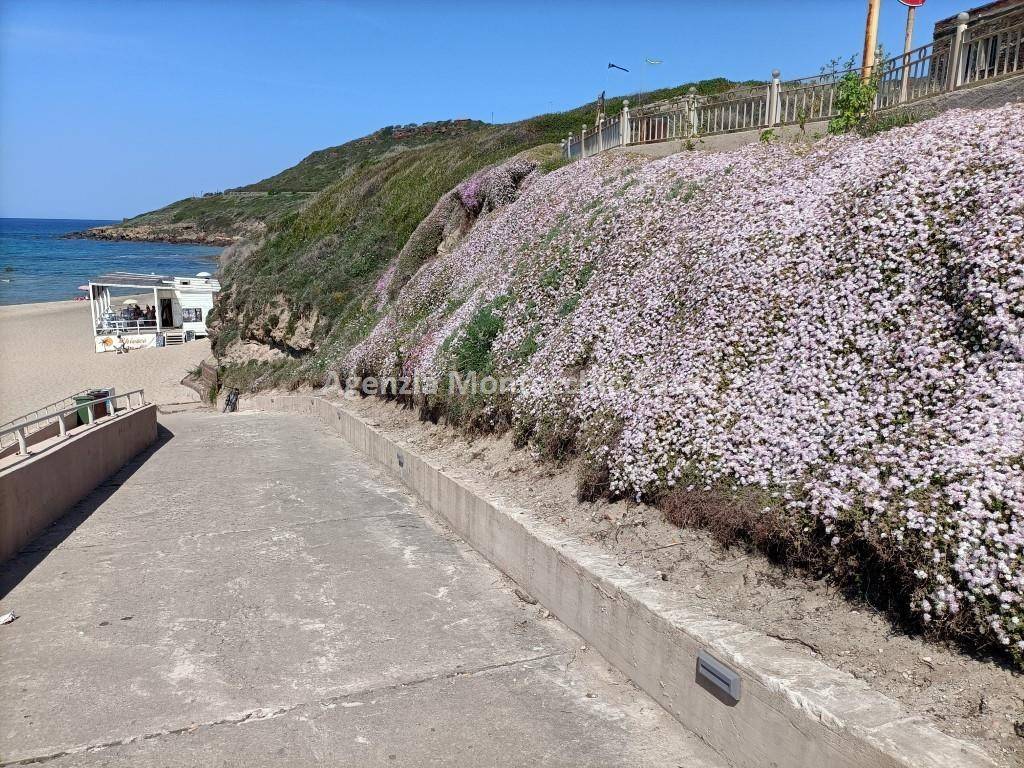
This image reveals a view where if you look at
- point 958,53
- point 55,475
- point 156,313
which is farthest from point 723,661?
point 156,313

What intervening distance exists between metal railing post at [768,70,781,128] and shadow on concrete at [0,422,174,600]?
12600 mm

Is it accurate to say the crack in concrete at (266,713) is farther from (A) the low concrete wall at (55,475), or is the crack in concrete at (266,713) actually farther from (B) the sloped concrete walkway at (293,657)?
(A) the low concrete wall at (55,475)

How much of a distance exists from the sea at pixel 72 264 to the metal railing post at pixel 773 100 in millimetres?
62248

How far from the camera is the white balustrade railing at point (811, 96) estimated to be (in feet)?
32.5

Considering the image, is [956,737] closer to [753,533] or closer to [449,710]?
[753,533]

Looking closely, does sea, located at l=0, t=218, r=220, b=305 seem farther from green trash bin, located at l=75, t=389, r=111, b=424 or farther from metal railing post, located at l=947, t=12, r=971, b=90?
metal railing post, located at l=947, t=12, r=971, b=90

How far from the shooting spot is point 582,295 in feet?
31.4

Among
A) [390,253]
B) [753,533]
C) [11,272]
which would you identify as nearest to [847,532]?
[753,533]

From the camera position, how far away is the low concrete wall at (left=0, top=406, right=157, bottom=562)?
292 inches

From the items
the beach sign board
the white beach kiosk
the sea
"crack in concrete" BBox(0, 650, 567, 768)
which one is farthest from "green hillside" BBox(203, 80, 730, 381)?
the sea

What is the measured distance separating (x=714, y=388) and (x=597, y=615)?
2.25 meters

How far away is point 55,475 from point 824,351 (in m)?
8.46

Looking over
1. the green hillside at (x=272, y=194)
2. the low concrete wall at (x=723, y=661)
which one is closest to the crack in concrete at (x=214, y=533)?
the low concrete wall at (x=723, y=661)

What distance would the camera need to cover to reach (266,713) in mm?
4359
